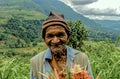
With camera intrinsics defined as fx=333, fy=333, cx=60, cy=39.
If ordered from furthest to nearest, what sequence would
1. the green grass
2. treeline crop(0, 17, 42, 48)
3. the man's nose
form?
treeline crop(0, 17, 42, 48) → the green grass → the man's nose

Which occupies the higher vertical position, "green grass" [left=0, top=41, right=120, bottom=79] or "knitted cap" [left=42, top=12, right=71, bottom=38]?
"knitted cap" [left=42, top=12, right=71, bottom=38]

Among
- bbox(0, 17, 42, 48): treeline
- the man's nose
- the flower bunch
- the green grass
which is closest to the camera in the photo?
the flower bunch

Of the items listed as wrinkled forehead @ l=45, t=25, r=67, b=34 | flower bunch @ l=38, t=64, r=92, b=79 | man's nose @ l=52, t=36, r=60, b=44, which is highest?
wrinkled forehead @ l=45, t=25, r=67, b=34

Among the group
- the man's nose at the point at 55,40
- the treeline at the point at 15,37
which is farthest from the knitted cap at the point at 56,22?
the treeline at the point at 15,37

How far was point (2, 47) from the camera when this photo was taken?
396 ft

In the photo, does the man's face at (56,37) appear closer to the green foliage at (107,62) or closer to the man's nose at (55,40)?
the man's nose at (55,40)

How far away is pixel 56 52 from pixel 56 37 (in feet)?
0.53

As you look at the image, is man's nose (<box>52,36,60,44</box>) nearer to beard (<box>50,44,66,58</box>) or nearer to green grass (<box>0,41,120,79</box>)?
beard (<box>50,44,66,58</box>)

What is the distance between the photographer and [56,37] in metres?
3.17

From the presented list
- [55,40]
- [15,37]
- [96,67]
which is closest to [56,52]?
[55,40]

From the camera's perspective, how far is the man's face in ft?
10.4

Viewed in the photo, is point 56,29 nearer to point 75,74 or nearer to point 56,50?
point 56,50

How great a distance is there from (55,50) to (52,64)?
21 centimetres

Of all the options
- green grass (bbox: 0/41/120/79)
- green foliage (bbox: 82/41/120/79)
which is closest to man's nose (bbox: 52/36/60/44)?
green grass (bbox: 0/41/120/79)
